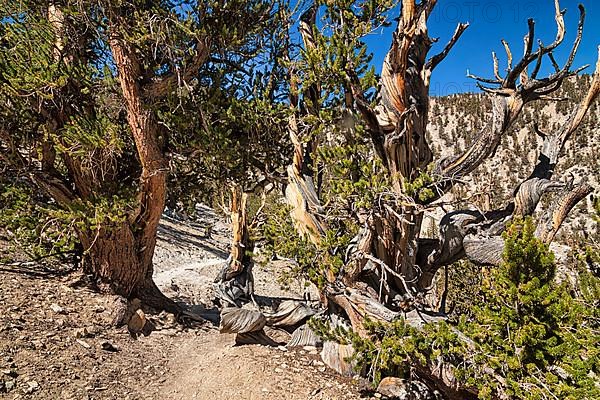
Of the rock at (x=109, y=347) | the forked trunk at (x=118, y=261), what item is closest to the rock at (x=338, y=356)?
the rock at (x=109, y=347)

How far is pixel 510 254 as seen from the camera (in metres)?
2.94

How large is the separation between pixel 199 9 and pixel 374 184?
315cm

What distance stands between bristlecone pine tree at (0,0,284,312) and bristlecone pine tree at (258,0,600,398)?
1380 millimetres

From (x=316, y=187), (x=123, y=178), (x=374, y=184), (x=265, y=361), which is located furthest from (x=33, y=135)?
(x=374, y=184)

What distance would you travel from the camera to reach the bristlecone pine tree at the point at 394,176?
403cm

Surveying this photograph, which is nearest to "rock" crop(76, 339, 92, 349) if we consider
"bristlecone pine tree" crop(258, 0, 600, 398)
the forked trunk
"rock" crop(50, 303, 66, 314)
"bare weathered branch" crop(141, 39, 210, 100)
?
"rock" crop(50, 303, 66, 314)

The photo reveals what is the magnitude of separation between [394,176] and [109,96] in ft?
13.1

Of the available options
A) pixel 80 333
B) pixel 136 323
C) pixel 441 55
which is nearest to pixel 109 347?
pixel 80 333

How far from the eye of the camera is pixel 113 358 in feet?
15.1

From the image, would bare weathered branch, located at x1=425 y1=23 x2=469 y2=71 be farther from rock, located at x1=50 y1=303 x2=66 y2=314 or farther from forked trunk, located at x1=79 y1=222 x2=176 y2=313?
rock, located at x1=50 y1=303 x2=66 y2=314

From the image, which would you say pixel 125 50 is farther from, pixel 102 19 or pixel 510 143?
pixel 510 143

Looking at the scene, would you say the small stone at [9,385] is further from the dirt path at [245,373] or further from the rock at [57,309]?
the rock at [57,309]

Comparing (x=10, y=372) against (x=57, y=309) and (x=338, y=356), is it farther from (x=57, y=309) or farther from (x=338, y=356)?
(x=338, y=356)

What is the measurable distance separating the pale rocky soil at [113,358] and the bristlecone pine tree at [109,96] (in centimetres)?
83
